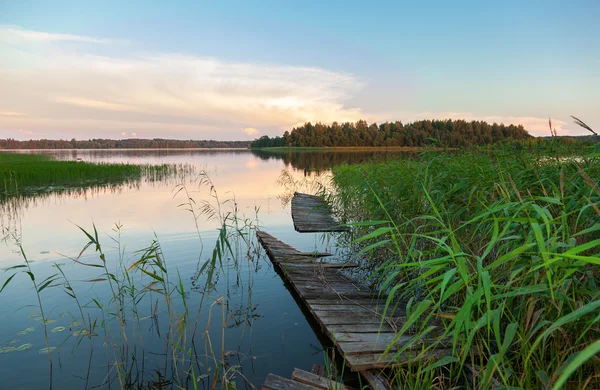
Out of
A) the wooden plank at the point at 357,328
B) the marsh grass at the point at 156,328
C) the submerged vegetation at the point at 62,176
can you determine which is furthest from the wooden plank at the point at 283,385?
the submerged vegetation at the point at 62,176

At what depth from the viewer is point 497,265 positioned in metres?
2.43

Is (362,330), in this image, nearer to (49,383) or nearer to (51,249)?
(49,383)

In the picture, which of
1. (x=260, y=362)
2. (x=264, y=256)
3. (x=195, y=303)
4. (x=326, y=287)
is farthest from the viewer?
(x=264, y=256)

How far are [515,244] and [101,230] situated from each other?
11.6 m

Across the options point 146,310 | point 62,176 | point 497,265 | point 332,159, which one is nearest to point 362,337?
point 497,265

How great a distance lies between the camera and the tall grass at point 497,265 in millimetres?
2282

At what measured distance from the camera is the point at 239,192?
2180cm

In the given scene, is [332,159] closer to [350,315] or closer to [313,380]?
[350,315]

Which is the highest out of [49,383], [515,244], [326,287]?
[515,244]

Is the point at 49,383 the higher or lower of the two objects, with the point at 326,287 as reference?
lower

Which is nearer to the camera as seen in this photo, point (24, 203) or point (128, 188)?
point (24, 203)

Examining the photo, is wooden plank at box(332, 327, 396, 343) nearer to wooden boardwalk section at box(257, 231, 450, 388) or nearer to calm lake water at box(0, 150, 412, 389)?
wooden boardwalk section at box(257, 231, 450, 388)

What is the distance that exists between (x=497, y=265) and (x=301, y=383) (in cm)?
219

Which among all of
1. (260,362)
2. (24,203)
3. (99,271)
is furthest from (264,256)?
(24,203)
